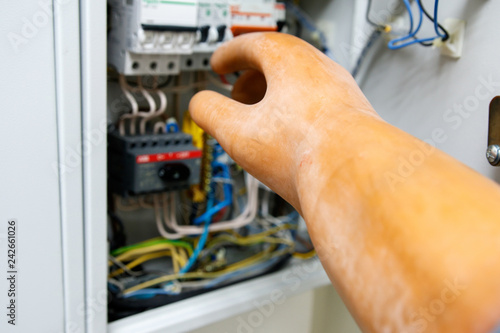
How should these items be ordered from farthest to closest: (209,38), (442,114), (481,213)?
(209,38) < (442,114) < (481,213)

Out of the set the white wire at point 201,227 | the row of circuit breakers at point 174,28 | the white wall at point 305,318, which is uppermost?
the row of circuit breakers at point 174,28

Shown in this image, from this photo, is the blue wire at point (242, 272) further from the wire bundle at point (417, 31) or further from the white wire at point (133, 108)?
the wire bundle at point (417, 31)

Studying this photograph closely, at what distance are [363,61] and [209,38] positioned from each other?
0.33 meters

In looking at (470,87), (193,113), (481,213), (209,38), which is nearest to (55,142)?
(193,113)

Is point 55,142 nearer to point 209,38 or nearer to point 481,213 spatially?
point 209,38

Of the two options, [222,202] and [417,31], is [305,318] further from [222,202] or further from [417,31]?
[417,31]

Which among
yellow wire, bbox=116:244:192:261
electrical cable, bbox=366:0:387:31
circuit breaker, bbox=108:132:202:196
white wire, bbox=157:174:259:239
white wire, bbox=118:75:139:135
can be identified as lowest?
yellow wire, bbox=116:244:192:261

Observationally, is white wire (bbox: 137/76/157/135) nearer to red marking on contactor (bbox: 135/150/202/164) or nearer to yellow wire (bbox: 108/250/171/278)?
red marking on contactor (bbox: 135/150/202/164)

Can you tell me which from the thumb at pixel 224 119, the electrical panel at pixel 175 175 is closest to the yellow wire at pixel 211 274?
the electrical panel at pixel 175 175

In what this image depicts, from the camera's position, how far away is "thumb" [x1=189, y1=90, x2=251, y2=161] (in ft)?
1.82

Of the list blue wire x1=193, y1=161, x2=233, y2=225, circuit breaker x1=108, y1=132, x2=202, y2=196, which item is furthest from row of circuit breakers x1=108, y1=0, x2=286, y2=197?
blue wire x1=193, y1=161, x2=233, y2=225

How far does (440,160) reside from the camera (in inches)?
14.2

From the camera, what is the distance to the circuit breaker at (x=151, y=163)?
840 mm

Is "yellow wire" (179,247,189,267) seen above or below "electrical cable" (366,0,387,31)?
below
